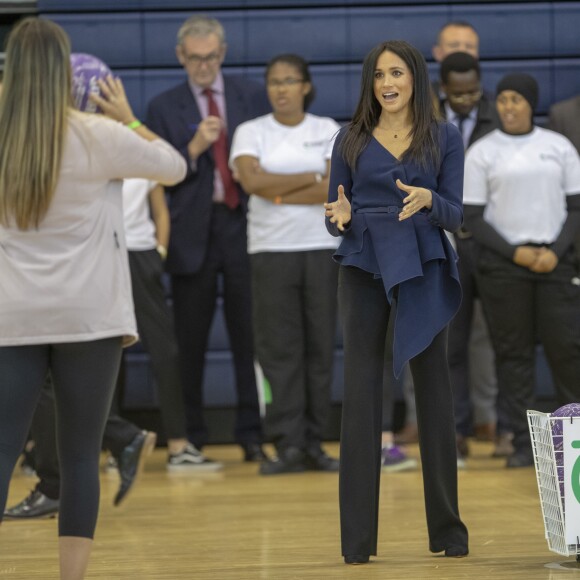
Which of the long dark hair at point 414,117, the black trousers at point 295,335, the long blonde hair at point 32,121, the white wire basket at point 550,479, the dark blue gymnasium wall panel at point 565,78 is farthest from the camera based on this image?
the dark blue gymnasium wall panel at point 565,78

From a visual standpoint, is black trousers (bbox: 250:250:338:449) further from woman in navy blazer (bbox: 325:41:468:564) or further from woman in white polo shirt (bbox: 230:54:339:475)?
woman in navy blazer (bbox: 325:41:468:564)

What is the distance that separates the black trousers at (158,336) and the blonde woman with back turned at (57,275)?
292cm

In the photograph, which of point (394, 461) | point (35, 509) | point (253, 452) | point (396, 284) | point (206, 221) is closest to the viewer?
point (396, 284)

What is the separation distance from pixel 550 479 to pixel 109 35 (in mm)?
4518

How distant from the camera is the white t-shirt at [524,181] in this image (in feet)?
18.1

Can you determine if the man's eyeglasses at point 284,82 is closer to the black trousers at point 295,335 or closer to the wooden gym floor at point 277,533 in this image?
the black trousers at point 295,335

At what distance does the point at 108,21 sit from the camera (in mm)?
7055

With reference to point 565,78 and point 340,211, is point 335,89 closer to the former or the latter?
point 565,78

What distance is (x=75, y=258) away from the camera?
2.90 meters

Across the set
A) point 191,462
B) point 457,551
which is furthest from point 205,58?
point 457,551

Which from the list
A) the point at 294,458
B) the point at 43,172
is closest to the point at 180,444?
the point at 294,458

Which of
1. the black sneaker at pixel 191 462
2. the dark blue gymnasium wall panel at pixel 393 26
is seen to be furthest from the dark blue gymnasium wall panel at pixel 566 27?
the black sneaker at pixel 191 462

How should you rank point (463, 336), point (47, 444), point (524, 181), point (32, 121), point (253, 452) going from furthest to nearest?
point (253, 452) < point (463, 336) < point (524, 181) < point (47, 444) < point (32, 121)

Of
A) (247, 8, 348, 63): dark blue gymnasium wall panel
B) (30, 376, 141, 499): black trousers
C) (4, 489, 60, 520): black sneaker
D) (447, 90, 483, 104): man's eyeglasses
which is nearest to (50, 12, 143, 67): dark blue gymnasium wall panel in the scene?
(247, 8, 348, 63): dark blue gymnasium wall panel
